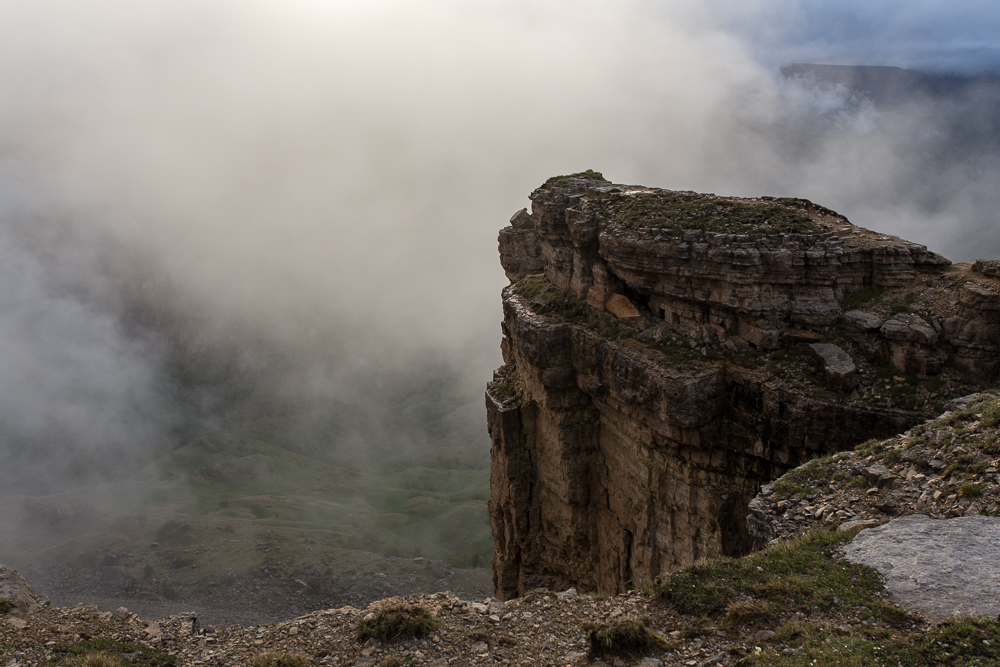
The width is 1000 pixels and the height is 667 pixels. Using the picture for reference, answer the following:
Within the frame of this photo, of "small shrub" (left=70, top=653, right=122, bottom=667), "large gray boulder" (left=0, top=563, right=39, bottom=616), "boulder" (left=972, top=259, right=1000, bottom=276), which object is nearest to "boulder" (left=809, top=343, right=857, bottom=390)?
"boulder" (left=972, top=259, right=1000, bottom=276)

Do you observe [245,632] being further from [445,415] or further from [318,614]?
[445,415]

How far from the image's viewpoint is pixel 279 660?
1326 centimetres

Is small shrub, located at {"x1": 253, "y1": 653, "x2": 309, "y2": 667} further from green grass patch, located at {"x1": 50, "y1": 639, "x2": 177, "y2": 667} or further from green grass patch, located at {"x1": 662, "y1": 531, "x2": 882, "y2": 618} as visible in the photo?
green grass patch, located at {"x1": 662, "y1": 531, "x2": 882, "y2": 618}

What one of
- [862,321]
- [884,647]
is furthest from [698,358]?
[884,647]

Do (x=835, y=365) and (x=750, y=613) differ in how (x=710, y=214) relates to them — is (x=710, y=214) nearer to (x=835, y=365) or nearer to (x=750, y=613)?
(x=835, y=365)

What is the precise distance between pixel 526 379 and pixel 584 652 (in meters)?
21.8

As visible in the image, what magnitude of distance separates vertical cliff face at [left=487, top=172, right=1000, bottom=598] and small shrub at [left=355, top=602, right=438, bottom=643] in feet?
44.3

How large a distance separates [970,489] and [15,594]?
23035 millimetres

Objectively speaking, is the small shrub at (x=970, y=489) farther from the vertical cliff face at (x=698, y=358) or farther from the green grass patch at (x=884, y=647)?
the vertical cliff face at (x=698, y=358)

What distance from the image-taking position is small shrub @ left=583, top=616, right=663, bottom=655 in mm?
12633

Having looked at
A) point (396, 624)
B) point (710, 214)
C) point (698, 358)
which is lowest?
point (396, 624)

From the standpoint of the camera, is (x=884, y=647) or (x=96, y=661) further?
(x=96, y=661)

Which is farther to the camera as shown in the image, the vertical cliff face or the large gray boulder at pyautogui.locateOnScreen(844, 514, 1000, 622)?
the vertical cliff face

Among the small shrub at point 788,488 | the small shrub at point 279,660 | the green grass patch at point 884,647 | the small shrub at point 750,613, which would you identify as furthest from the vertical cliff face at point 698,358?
the small shrub at point 279,660
